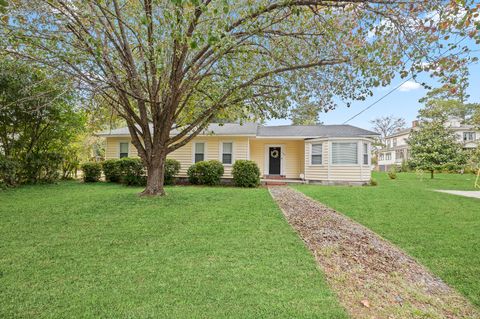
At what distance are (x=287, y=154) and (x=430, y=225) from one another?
10589 millimetres

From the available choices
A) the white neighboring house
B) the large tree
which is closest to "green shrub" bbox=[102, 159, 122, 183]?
the large tree

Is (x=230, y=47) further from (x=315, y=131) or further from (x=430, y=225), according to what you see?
(x=315, y=131)

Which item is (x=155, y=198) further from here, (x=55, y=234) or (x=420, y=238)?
(x=420, y=238)

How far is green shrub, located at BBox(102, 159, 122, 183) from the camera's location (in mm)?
13028

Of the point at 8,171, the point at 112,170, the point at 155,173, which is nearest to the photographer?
the point at 155,173

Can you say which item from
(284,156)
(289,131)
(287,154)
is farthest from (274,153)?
(289,131)

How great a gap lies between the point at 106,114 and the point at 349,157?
11.1 metres

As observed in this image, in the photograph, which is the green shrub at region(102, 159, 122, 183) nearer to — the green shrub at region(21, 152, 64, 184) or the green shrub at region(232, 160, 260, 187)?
the green shrub at region(21, 152, 64, 184)

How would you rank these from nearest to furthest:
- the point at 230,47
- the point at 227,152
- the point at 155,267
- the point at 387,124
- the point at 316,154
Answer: the point at 155,267 < the point at 230,47 < the point at 316,154 < the point at 227,152 < the point at 387,124

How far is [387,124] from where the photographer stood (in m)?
43.3

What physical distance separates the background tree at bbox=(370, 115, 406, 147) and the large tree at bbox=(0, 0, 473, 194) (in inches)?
1602

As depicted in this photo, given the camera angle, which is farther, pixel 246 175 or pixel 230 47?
pixel 246 175

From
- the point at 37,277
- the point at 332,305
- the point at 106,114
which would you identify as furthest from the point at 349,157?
the point at 37,277

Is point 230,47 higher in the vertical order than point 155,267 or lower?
higher
